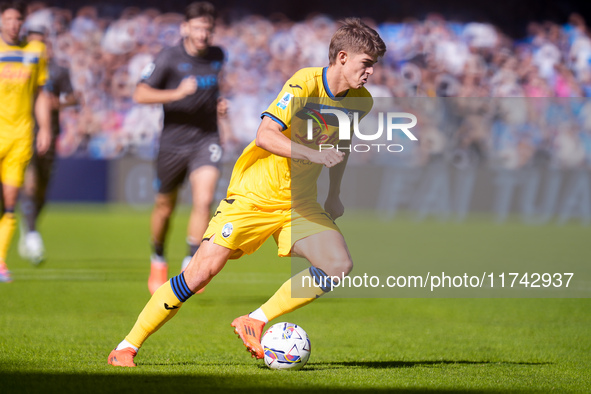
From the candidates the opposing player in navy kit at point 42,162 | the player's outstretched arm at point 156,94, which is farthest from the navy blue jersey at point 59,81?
the player's outstretched arm at point 156,94

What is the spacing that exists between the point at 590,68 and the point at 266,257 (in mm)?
9602

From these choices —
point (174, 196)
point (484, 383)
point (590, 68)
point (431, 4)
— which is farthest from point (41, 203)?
point (431, 4)

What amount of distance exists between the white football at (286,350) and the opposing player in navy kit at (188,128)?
295 cm

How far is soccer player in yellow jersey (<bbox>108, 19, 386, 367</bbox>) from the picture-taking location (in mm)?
4609

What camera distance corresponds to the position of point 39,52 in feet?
28.9

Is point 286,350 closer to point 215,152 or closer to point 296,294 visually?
point 296,294

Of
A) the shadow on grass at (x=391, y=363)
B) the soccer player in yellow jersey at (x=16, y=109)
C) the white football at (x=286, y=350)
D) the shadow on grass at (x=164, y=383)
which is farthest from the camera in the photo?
the soccer player in yellow jersey at (x=16, y=109)

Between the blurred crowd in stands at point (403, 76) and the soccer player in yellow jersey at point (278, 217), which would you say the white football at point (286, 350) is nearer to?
the soccer player in yellow jersey at point (278, 217)

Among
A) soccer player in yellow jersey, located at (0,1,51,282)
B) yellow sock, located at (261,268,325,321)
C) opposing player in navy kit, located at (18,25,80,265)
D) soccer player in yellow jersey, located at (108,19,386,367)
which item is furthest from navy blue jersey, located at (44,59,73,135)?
yellow sock, located at (261,268,325,321)

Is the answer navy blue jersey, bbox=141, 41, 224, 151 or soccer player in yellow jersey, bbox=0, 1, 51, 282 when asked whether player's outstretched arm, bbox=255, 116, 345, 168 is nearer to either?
navy blue jersey, bbox=141, 41, 224, 151

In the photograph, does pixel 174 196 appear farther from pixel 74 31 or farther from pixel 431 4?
pixel 431 4

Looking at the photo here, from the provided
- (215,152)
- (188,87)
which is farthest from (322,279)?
(215,152)

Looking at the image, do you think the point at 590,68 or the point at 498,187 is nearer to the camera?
the point at 498,187

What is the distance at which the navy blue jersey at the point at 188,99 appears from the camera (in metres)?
7.76
